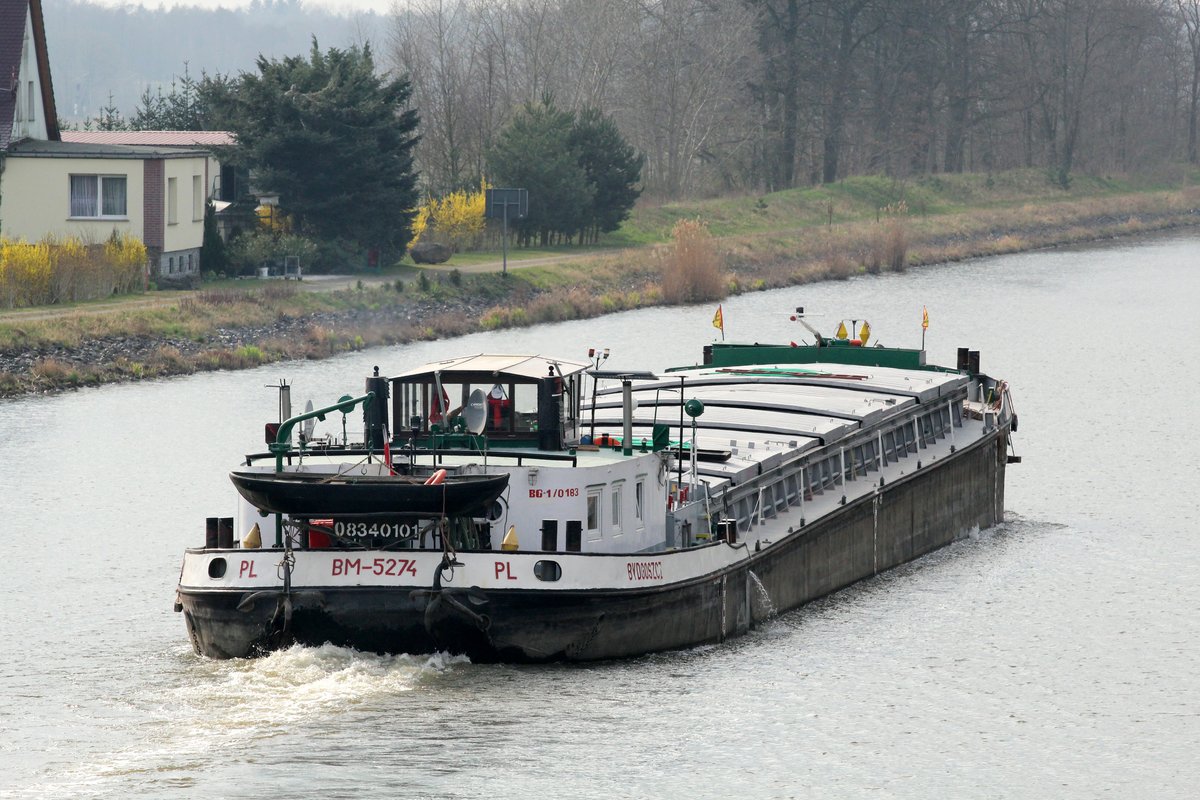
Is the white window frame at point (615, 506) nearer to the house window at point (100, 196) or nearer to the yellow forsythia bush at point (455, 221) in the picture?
the house window at point (100, 196)

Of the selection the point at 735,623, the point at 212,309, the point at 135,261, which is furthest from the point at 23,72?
the point at 735,623

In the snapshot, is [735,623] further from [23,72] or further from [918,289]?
[918,289]

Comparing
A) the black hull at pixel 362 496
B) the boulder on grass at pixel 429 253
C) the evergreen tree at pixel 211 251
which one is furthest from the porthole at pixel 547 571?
the boulder on grass at pixel 429 253

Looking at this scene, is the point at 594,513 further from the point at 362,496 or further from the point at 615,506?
the point at 362,496

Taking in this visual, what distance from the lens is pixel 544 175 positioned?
3054 inches

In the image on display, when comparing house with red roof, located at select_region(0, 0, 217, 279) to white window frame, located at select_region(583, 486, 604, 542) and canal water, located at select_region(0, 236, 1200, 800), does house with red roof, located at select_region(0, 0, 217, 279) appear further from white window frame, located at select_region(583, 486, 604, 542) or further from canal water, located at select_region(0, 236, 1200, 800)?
white window frame, located at select_region(583, 486, 604, 542)

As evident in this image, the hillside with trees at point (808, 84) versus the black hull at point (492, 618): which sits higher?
the hillside with trees at point (808, 84)

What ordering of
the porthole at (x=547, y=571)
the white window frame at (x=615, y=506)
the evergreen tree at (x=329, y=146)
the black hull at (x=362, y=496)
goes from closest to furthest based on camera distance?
the black hull at (x=362, y=496)
the porthole at (x=547, y=571)
the white window frame at (x=615, y=506)
the evergreen tree at (x=329, y=146)

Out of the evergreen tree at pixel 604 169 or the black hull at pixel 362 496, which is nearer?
the black hull at pixel 362 496

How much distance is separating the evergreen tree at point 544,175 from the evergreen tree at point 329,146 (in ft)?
37.7

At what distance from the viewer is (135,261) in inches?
2258

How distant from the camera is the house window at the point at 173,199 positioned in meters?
59.9

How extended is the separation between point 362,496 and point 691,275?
4728 cm

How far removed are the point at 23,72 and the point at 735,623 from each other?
1766 inches
